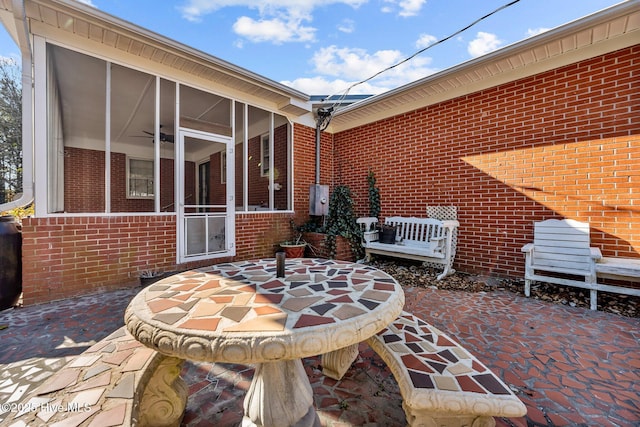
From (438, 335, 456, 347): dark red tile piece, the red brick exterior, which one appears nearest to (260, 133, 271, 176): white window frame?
the red brick exterior

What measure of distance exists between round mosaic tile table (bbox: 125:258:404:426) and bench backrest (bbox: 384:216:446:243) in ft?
9.71

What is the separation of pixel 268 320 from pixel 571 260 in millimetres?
3887

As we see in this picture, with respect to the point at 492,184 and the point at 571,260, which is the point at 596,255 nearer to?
the point at 571,260

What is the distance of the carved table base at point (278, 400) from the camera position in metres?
1.15

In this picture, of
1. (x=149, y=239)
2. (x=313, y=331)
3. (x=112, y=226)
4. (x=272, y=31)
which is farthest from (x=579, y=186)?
(x=112, y=226)

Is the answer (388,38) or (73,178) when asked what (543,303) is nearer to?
(388,38)

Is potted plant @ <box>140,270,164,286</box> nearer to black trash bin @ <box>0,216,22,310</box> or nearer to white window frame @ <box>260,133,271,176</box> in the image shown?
black trash bin @ <box>0,216,22,310</box>

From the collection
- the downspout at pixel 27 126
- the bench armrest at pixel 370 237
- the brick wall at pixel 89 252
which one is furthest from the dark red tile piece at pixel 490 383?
the downspout at pixel 27 126

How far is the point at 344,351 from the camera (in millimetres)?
1715

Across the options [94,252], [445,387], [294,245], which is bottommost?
[445,387]

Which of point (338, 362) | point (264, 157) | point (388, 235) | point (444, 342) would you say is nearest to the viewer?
point (444, 342)

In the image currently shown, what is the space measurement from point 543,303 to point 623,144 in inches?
82.5

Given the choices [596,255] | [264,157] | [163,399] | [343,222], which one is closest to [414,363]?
[163,399]

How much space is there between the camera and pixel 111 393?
45.4 inches
